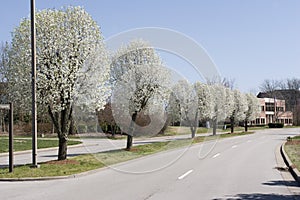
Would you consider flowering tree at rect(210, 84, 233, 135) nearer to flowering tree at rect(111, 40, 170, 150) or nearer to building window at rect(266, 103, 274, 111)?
flowering tree at rect(111, 40, 170, 150)

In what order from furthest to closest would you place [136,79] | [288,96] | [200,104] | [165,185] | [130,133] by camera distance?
[288,96], [200,104], [130,133], [136,79], [165,185]

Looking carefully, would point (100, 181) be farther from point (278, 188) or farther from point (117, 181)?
point (278, 188)

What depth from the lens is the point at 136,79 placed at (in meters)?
28.4

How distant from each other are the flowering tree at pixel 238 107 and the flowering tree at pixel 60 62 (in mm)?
50455

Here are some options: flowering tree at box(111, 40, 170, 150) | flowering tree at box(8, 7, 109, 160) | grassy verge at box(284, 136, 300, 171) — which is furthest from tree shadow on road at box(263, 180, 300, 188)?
flowering tree at box(111, 40, 170, 150)

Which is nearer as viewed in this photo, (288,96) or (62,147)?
(62,147)

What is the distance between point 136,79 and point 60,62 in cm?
1035

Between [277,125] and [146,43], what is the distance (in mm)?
75678

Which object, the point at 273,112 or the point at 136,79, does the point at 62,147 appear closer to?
the point at 136,79

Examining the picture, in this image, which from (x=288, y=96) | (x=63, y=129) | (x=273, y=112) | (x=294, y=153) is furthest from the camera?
(x=288, y=96)

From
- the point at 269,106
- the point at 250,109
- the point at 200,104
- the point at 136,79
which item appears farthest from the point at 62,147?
the point at 269,106

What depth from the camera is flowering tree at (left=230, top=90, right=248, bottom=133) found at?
69062mm

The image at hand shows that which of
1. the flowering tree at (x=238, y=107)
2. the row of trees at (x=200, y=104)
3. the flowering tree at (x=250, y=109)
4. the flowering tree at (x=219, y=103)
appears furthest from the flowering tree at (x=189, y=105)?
the flowering tree at (x=250, y=109)

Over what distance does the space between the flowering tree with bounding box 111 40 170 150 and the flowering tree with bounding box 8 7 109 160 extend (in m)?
8.15
